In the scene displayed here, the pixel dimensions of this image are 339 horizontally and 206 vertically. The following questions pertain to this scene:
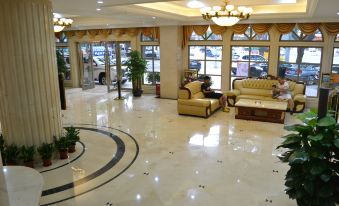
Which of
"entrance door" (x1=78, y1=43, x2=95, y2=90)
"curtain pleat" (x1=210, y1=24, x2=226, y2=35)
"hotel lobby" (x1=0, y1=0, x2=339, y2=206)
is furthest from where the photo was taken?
"entrance door" (x1=78, y1=43, x2=95, y2=90)

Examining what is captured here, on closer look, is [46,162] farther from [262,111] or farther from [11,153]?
[262,111]

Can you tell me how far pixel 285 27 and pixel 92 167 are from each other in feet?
23.1

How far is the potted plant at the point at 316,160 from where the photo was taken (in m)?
3.00

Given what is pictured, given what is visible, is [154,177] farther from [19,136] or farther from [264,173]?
[19,136]

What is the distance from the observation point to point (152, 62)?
11820 millimetres

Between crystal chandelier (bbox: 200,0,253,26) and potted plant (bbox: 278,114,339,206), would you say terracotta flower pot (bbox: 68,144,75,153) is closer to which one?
crystal chandelier (bbox: 200,0,253,26)

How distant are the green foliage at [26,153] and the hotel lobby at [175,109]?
0.02 meters

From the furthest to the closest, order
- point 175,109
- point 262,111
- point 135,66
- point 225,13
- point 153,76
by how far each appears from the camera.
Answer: point 153,76, point 135,66, point 175,109, point 262,111, point 225,13

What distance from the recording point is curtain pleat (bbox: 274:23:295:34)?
881 centimetres

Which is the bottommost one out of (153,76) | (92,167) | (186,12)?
(92,167)

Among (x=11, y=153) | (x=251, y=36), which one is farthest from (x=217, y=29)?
(x=11, y=153)

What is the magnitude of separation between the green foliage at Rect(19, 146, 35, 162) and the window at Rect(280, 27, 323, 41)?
789 cm

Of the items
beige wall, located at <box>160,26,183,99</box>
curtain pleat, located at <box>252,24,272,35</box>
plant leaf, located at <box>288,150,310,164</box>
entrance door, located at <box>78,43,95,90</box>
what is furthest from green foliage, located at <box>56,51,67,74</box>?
plant leaf, located at <box>288,150,310,164</box>

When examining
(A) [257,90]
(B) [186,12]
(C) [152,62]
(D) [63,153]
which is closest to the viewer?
(D) [63,153]
